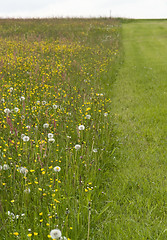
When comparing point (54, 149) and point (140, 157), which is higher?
point (54, 149)

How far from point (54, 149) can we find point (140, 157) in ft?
4.67

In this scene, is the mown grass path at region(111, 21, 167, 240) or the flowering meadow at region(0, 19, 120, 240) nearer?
the flowering meadow at region(0, 19, 120, 240)

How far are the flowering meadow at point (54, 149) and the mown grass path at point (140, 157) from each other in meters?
0.23

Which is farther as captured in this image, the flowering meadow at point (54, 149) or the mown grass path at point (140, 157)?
the mown grass path at point (140, 157)

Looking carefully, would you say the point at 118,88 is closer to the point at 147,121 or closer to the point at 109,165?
the point at 147,121

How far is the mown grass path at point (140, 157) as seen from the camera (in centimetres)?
263

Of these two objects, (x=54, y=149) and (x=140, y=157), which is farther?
(x=140, y=157)

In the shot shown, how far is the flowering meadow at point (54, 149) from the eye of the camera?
2379 mm

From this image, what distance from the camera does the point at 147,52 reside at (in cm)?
1309

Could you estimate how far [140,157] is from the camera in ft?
12.8

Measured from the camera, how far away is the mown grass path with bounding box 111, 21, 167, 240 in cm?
263

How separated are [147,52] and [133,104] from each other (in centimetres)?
795

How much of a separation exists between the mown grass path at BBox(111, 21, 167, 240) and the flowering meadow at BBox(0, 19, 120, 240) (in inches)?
9.1

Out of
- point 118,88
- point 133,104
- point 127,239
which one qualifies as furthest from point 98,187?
point 118,88
